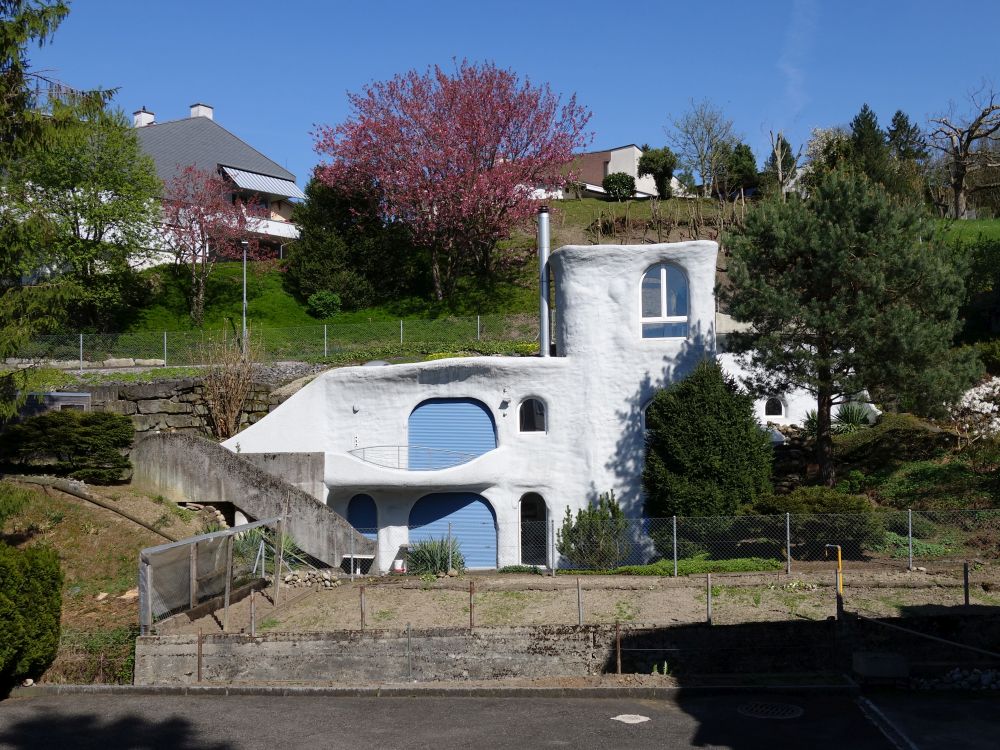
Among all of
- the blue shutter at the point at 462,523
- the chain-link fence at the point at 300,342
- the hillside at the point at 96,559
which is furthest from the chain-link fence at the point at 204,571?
the chain-link fence at the point at 300,342

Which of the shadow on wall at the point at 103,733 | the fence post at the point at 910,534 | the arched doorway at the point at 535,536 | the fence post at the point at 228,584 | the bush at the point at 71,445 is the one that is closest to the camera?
the shadow on wall at the point at 103,733

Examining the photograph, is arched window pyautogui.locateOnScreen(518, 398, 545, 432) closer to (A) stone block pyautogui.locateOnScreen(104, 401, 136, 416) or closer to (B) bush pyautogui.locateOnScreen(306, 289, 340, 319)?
(A) stone block pyautogui.locateOnScreen(104, 401, 136, 416)

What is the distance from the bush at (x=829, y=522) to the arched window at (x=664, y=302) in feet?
16.8

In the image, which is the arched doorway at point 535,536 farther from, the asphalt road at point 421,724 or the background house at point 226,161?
the background house at point 226,161

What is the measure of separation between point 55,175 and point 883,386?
30559 mm

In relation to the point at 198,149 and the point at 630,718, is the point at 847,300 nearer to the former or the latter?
the point at 630,718

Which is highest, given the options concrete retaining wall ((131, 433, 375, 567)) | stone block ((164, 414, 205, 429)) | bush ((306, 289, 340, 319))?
bush ((306, 289, 340, 319))

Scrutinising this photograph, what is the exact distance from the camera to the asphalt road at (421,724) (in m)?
12.5

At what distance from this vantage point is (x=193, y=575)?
18281 millimetres

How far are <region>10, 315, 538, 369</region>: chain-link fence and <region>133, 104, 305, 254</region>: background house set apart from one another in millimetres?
15473

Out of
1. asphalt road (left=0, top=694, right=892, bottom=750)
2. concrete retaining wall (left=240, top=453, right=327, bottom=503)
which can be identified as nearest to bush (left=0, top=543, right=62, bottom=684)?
asphalt road (left=0, top=694, right=892, bottom=750)

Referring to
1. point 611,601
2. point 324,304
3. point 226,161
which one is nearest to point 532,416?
point 611,601

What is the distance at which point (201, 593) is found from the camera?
1880 centimetres

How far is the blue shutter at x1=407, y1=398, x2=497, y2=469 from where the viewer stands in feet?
83.7
